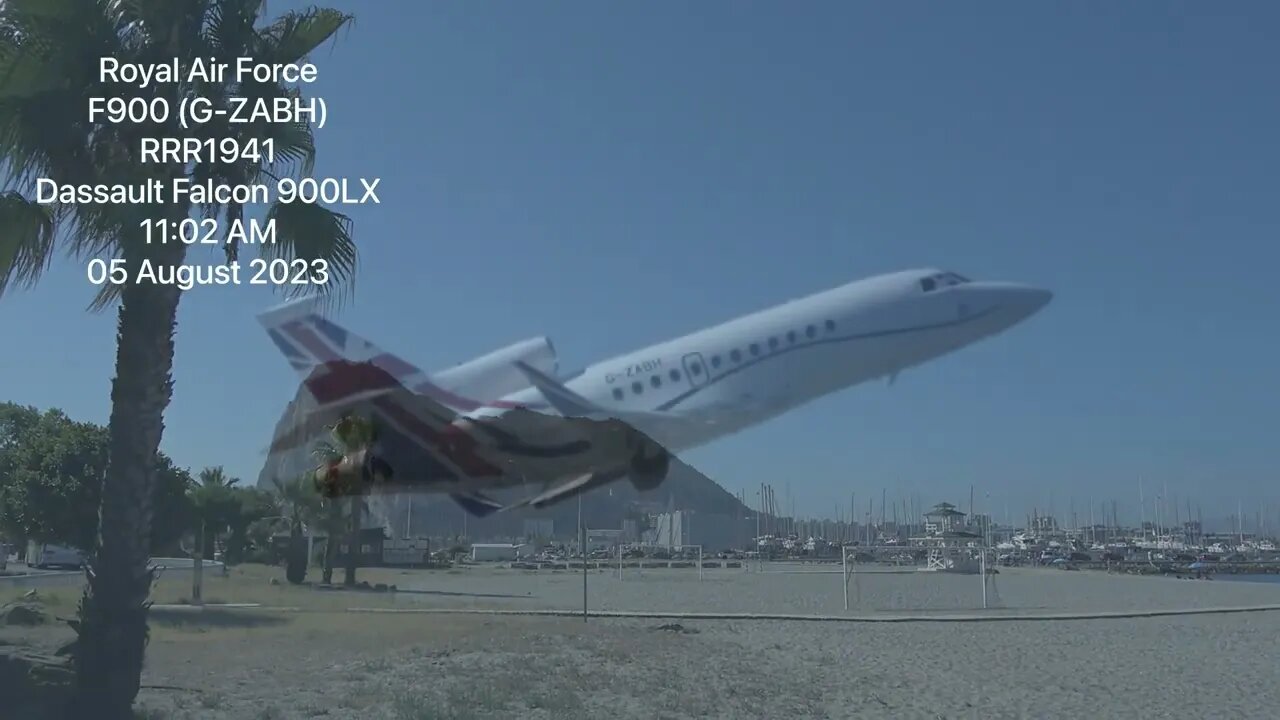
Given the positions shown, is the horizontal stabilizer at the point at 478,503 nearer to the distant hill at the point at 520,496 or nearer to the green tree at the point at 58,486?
the distant hill at the point at 520,496

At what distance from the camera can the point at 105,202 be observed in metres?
12.4

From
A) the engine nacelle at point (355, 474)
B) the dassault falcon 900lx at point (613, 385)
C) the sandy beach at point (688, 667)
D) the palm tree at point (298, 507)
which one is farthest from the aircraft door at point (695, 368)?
the palm tree at point (298, 507)

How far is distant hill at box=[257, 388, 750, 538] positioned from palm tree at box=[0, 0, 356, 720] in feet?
47.7

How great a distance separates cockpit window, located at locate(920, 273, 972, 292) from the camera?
3192 cm

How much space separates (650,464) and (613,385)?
2806 mm

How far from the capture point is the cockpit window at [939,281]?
105 feet

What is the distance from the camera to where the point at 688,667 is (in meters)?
18.2

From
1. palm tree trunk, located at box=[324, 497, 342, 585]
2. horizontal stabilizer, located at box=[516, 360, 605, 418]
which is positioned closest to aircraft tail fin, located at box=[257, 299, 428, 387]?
horizontal stabilizer, located at box=[516, 360, 605, 418]

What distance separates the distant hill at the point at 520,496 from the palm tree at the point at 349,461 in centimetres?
90

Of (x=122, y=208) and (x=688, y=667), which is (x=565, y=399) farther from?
(x=122, y=208)

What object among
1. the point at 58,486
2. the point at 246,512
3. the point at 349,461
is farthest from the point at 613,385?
the point at 246,512

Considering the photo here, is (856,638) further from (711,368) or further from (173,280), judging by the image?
(173,280)

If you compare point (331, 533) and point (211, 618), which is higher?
point (331, 533)

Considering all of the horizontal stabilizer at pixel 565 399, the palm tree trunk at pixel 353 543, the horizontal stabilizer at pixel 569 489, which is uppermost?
the horizontal stabilizer at pixel 565 399
